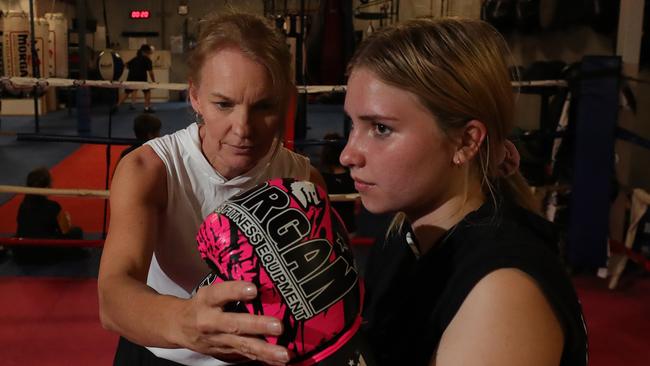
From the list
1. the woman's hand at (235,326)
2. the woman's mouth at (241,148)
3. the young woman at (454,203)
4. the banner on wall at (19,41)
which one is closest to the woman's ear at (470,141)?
the young woman at (454,203)

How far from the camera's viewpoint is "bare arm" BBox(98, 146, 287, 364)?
26.0 inches

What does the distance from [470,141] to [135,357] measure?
776 millimetres

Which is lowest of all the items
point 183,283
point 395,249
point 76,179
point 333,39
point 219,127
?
point 76,179

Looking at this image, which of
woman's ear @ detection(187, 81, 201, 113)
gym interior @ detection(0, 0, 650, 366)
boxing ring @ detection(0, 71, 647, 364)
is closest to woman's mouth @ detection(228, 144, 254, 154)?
woman's ear @ detection(187, 81, 201, 113)

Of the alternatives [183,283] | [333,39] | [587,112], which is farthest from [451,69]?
[333,39]

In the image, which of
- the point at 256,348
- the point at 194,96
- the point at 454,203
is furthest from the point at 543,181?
the point at 256,348

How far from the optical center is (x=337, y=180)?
3326mm

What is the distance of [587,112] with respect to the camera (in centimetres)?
284

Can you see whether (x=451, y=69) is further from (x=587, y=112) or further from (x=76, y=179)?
(x=76, y=179)

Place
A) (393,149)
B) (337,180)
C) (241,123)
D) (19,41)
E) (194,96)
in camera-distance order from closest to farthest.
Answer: (393,149)
(241,123)
(194,96)
(337,180)
(19,41)

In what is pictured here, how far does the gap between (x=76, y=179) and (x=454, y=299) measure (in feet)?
16.5

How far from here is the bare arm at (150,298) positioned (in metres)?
0.66

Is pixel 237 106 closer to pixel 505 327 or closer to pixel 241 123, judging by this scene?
pixel 241 123

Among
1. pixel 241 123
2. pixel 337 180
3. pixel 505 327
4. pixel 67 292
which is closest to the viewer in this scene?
pixel 505 327
